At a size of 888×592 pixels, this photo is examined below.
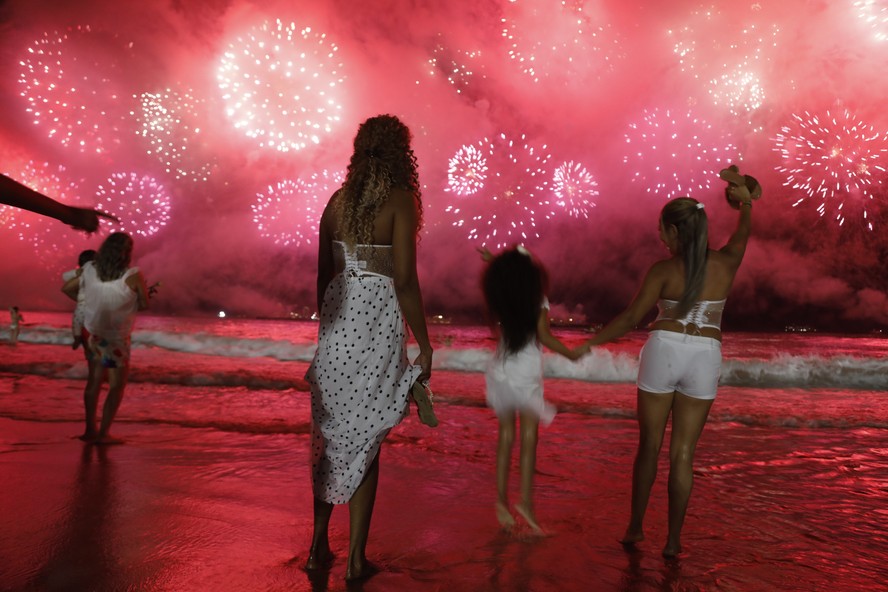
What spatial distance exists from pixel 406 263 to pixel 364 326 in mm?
391

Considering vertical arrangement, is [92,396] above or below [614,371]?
above

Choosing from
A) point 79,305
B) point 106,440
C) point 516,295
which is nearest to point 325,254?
point 516,295

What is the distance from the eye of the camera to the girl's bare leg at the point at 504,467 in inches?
172

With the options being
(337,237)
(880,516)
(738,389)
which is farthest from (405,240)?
(738,389)

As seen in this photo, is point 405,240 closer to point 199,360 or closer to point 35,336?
point 199,360

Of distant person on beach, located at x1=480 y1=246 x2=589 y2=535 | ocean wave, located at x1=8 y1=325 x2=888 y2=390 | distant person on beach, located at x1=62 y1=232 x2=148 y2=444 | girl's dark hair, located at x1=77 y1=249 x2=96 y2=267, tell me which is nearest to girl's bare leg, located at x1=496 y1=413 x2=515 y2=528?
distant person on beach, located at x1=480 y1=246 x2=589 y2=535

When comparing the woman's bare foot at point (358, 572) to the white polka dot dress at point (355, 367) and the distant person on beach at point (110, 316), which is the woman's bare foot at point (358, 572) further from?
the distant person on beach at point (110, 316)

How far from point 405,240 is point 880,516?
4207 mm

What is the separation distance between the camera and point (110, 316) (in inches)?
259

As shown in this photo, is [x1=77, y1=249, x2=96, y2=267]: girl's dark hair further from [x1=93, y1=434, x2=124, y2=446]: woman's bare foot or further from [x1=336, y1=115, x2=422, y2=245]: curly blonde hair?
[x1=336, y1=115, x2=422, y2=245]: curly blonde hair

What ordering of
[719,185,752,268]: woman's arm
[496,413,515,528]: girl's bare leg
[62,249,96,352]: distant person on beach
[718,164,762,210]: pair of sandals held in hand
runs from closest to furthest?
[719,185,752,268]: woman's arm < [718,164,762,210]: pair of sandals held in hand < [496,413,515,528]: girl's bare leg < [62,249,96,352]: distant person on beach

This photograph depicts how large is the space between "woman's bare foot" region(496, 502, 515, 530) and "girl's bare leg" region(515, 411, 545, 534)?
79 mm

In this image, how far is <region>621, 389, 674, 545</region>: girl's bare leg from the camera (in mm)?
3885

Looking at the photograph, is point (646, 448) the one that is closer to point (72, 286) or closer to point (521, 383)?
point (521, 383)
